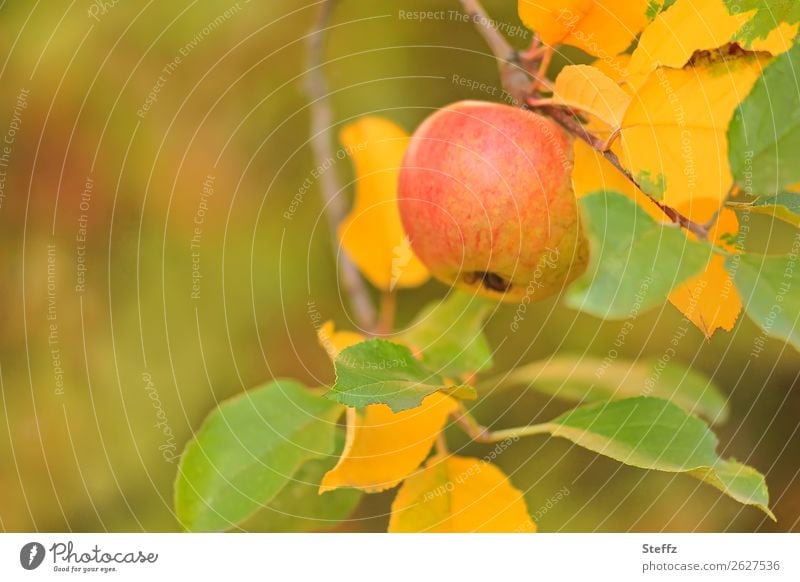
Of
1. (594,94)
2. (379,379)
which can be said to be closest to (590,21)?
(594,94)

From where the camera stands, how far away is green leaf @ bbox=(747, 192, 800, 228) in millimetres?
512

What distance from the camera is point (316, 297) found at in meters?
0.95

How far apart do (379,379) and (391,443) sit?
0.10m

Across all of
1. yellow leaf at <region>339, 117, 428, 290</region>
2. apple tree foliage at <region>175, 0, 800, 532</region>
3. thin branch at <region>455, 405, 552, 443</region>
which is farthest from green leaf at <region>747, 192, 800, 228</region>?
yellow leaf at <region>339, 117, 428, 290</region>

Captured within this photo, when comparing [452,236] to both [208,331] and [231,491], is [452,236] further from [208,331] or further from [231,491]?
[208,331]

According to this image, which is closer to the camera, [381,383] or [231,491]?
[381,383]

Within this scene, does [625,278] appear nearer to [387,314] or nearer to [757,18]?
[757,18]

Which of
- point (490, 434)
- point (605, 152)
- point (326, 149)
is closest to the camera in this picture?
point (605, 152)

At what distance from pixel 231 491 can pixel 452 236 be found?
283mm

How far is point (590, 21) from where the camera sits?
574 mm

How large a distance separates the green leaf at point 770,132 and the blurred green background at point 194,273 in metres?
0.34

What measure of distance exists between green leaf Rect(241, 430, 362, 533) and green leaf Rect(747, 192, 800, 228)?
37 cm
